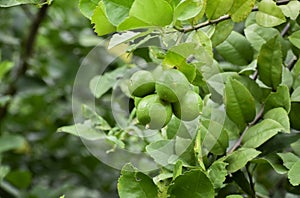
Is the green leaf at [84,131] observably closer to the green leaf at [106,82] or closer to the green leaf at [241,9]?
the green leaf at [106,82]

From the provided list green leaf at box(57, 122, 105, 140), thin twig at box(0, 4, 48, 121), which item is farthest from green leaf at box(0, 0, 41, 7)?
thin twig at box(0, 4, 48, 121)

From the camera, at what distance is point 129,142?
91 centimetres

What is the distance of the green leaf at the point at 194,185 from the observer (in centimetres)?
59

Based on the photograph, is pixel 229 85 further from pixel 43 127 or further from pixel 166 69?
pixel 43 127

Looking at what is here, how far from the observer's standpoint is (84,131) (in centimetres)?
85

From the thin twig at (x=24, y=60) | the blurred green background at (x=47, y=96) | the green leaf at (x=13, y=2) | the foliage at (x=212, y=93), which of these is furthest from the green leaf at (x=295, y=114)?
the thin twig at (x=24, y=60)

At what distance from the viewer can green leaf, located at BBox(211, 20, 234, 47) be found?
0.68 m

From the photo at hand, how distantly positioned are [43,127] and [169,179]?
41.7 inches

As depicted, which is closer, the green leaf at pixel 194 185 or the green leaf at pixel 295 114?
the green leaf at pixel 194 185

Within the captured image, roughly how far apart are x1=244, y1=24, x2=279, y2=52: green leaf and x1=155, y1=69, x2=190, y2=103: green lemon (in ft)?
0.78

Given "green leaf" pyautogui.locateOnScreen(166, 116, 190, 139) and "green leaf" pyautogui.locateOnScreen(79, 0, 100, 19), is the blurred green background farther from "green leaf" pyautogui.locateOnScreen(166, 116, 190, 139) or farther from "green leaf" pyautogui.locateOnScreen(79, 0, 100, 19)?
"green leaf" pyautogui.locateOnScreen(79, 0, 100, 19)

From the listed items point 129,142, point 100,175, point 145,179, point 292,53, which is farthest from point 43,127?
point 145,179

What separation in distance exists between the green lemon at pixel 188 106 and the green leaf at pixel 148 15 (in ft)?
0.25

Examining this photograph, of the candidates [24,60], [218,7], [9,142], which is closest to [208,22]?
[218,7]
